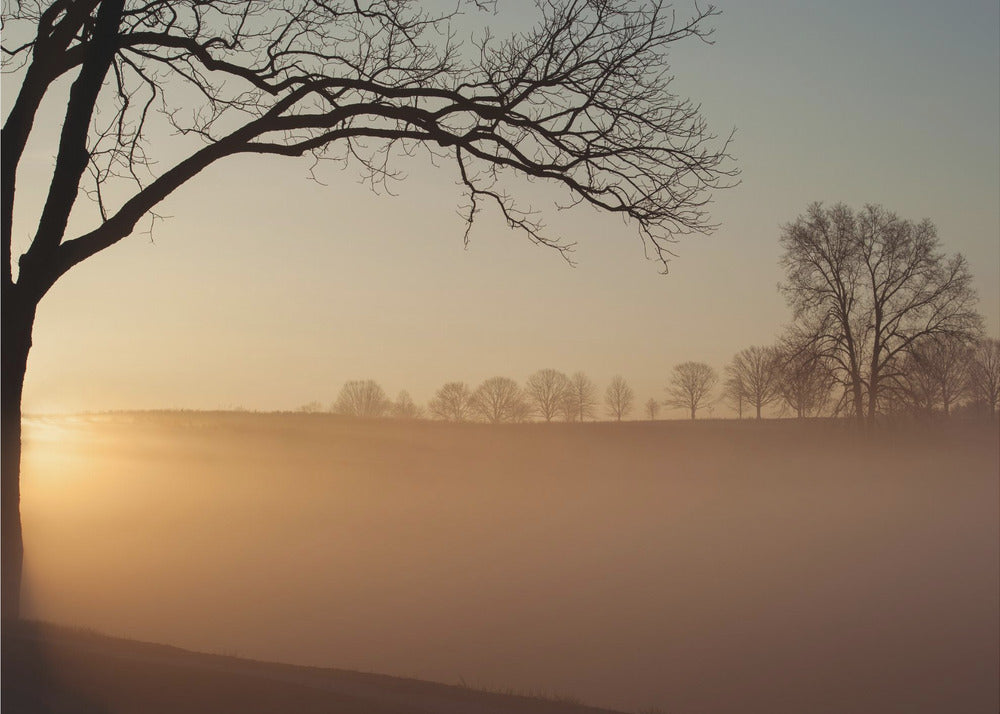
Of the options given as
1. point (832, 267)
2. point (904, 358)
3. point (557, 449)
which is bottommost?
point (557, 449)

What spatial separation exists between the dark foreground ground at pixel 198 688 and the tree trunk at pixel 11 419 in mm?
741

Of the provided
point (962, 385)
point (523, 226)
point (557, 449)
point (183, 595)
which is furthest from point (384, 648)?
point (962, 385)

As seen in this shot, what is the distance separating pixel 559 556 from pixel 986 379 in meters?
36.1

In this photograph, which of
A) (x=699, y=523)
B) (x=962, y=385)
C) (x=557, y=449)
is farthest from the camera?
(x=557, y=449)

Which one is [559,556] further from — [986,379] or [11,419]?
[986,379]

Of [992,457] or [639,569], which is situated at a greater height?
[992,457]

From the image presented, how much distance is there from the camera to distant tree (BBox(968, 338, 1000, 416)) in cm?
4900

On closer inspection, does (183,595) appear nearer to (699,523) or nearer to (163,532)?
(163,532)

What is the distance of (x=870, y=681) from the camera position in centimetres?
1595

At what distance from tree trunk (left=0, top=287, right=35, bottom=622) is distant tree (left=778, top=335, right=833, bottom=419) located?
22.4m

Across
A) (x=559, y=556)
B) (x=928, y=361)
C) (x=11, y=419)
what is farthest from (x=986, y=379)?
(x=11, y=419)

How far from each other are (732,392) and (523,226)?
6410 cm

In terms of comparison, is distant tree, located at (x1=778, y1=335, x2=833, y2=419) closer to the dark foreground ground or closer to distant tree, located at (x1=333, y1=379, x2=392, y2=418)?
the dark foreground ground

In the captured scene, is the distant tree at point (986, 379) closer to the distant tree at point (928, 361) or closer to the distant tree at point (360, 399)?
A: the distant tree at point (928, 361)
